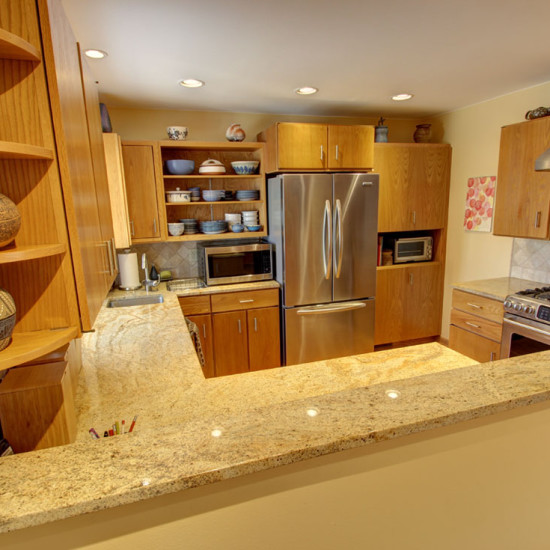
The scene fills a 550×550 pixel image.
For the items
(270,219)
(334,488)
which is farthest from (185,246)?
(334,488)

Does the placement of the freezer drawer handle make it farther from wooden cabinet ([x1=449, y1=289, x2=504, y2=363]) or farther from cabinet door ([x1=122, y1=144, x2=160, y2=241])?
cabinet door ([x1=122, y1=144, x2=160, y2=241])

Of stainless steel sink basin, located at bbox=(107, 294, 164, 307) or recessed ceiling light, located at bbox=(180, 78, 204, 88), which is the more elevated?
recessed ceiling light, located at bbox=(180, 78, 204, 88)

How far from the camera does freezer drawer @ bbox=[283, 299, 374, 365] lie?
317 cm

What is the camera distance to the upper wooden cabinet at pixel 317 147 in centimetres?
297

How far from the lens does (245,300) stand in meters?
3.11

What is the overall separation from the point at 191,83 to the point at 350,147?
140 centimetres

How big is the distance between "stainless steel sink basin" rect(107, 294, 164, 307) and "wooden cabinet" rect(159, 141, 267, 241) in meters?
0.54

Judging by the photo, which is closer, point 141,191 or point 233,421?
point 233,421

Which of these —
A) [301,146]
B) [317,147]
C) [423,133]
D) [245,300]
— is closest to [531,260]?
[423,133]

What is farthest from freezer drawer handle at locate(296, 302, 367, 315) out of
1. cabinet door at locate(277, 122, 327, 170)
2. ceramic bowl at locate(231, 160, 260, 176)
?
ceramic bowl at locate(231, 160, 260, 176)

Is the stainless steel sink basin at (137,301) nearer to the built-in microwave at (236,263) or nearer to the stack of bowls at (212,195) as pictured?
the built-in microwave at (236,263)

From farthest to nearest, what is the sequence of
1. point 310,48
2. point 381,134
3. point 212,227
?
point 381,134, point 212,227, point 310,48

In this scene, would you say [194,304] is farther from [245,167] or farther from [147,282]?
[245,167]

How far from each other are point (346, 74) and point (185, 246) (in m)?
2.00
